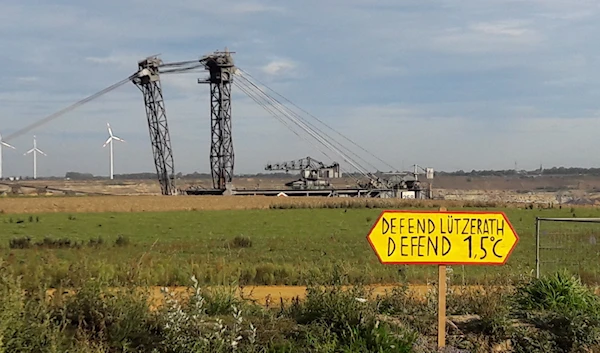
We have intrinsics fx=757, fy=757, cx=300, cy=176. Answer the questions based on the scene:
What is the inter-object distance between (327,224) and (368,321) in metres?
39.0

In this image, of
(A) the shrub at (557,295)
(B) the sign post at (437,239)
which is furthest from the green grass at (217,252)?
(A) the shrub at (557,295)

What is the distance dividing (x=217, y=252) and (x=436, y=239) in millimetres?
20231

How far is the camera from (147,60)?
9119 cm

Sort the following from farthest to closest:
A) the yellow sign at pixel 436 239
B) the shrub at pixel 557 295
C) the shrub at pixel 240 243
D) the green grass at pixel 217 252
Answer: the shrub at pixel 240 243
the green grass at pixel 217 252
the shrub at pixel 557 295
the yellow sign at pixel 436 239

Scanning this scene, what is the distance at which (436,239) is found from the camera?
8773 mm

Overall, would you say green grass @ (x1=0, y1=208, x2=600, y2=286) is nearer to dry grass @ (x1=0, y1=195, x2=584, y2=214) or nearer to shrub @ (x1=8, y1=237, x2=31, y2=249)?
shrub @ (x1=8, y1=237, x2=31, y2=249)

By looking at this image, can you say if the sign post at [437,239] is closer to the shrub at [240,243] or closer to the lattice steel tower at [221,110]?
the shrub at [240,243]

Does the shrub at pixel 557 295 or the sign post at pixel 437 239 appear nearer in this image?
the sign post at pixel 437 239

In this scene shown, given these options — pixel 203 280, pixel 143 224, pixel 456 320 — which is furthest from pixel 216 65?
pixel 456 320

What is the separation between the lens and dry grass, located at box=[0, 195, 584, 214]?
6650cm

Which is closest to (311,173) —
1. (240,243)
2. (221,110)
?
(221,110)

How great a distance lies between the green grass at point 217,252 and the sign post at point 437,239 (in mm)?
1358

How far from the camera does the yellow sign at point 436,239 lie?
8.75 metres

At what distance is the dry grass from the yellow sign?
5551 centimetres
